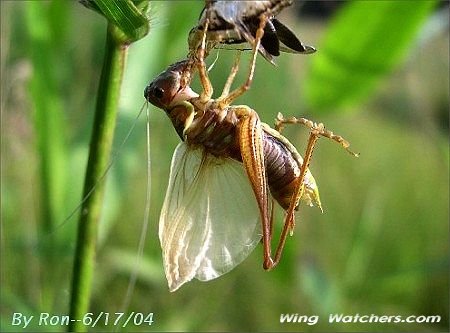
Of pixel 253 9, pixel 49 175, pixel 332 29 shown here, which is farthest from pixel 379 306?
pixel 253 9

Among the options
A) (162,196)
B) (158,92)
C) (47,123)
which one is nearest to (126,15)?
(158,92)

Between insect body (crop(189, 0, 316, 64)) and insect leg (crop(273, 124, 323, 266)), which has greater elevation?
insect body (crop(189, 0, 316, 64))

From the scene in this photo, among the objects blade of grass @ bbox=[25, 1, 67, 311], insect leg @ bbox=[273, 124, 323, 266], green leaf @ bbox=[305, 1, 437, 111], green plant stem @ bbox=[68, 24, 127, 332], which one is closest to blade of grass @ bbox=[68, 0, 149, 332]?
green plant stem @ bbox=[68, 24, 127, 332]

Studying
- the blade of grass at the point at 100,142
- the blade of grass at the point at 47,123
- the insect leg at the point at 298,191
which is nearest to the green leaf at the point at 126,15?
the blade of grass at the point at 100,142

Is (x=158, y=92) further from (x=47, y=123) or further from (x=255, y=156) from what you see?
(x=47, y=123)

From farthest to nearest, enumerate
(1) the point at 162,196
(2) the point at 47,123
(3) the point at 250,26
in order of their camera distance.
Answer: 1. (1) the point at 162,196
2. (2) the point at 47,123
3. (3) the point at 250,26

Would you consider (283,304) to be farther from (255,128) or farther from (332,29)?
(255,128)

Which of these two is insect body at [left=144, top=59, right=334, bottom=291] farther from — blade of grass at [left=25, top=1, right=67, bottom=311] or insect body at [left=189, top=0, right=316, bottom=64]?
blade of grass at [left=25, top=1, right=67, bottom=311]
